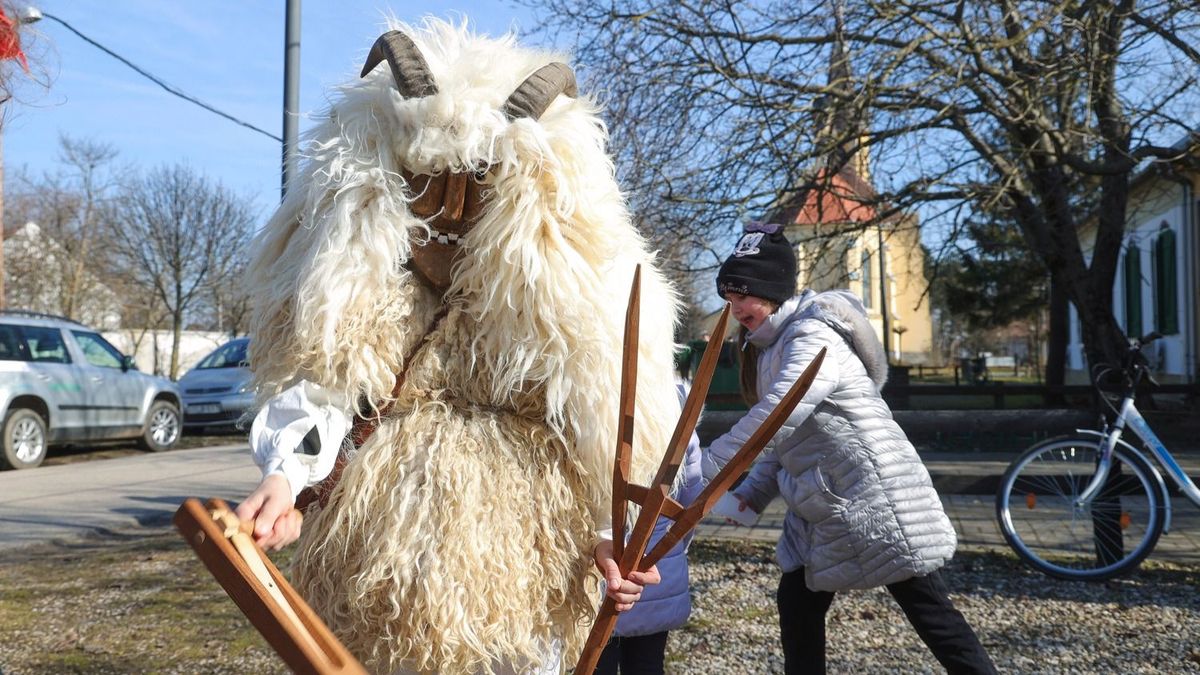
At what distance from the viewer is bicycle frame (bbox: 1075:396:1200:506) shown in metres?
5.35

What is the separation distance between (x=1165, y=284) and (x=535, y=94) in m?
19.5

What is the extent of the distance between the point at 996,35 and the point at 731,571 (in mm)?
5731

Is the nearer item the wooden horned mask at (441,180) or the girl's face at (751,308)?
the wooden horned mask at (441,180)

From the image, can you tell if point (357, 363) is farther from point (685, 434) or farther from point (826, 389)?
point (826, 389)

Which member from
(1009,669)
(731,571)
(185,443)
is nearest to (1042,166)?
(731,571)

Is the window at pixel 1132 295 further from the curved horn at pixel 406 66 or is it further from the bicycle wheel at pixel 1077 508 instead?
the curved horn at pixel 406 66

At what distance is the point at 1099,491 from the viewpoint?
550 centimetres

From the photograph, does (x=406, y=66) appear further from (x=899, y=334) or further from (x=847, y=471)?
(x=899, y=334)

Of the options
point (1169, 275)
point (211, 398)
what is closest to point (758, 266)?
point (211, 398)

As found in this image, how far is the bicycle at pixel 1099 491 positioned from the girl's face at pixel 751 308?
2.97 metres

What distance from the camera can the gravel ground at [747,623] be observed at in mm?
4223

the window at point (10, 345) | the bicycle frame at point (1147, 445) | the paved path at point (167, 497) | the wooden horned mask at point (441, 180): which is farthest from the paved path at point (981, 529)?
the window at point (10, 345)

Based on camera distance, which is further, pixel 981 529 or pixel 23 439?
pixel 23 439

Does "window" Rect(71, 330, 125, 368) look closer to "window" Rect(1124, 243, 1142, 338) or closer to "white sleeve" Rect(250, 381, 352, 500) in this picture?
"white sleeve" Rect(250, 381, 352, 500)
